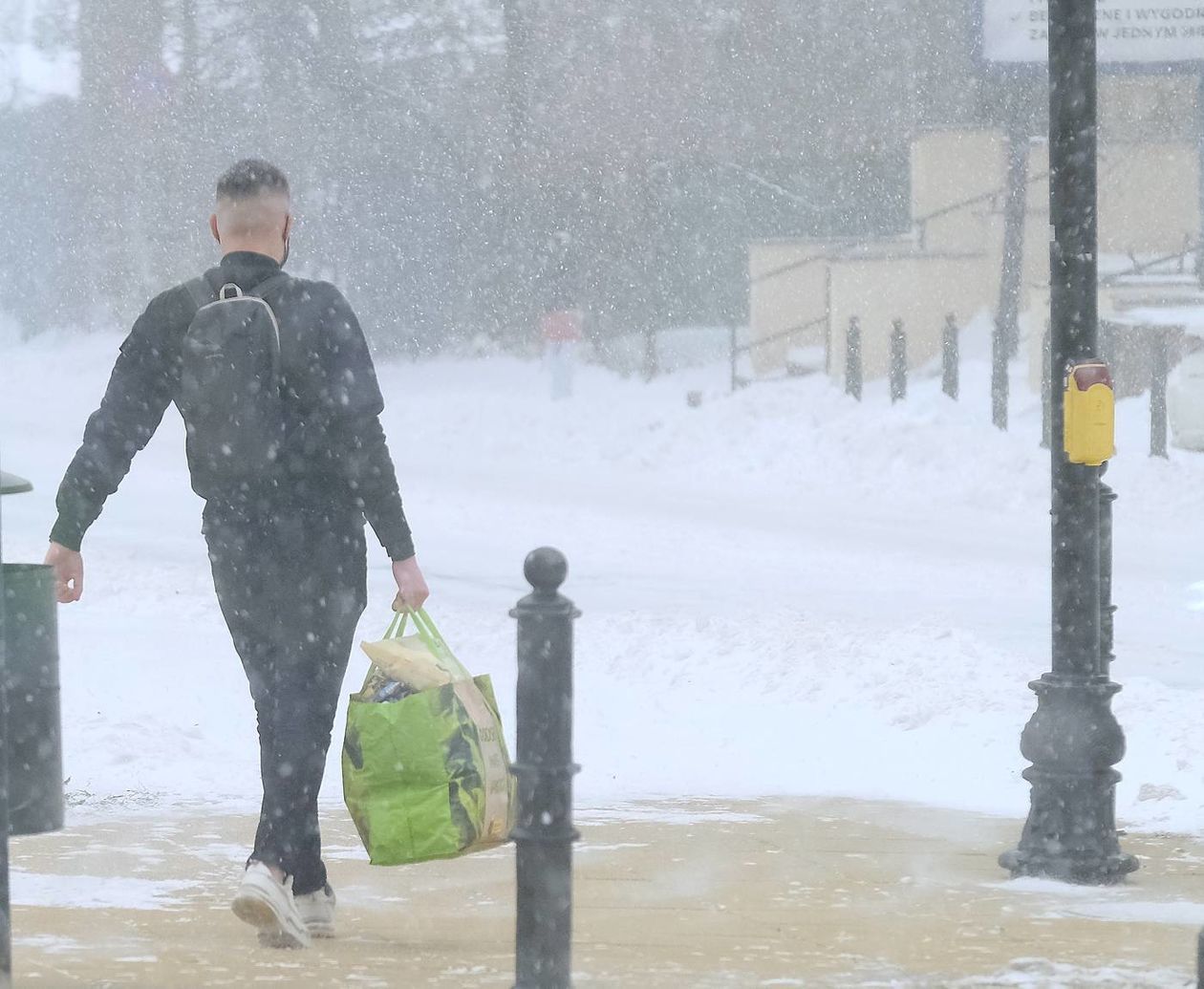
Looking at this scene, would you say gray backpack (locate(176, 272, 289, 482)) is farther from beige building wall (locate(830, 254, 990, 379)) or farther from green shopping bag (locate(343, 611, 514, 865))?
beige building wall (locate(830, 254, 990, 379))

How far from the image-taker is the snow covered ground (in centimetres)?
695

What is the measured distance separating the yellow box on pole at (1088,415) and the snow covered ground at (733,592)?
4.61 ft

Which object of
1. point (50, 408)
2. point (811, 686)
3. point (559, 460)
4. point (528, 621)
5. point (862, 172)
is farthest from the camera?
point (862, 172)

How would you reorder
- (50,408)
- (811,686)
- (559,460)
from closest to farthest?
1. (811,686)
2. (559,460)
3. (50,408)

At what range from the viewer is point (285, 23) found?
38750 mm

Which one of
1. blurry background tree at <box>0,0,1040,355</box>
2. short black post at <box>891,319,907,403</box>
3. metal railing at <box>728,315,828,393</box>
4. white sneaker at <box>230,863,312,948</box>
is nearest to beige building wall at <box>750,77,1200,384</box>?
metal railing at <box>728,315,828,393</box>

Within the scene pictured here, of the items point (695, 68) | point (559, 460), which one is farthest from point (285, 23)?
point (559, 460)

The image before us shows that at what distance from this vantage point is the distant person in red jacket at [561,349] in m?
29.8

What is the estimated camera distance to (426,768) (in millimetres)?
4055

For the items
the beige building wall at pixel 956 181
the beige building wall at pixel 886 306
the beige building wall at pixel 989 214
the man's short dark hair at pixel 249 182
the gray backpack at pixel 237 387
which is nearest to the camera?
the gray backpack at pixel 237 387

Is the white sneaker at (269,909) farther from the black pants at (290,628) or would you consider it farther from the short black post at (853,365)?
the short black post at (853,365)

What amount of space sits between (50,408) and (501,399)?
22.4ft

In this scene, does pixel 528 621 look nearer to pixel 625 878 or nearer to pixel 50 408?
pixel 625 878

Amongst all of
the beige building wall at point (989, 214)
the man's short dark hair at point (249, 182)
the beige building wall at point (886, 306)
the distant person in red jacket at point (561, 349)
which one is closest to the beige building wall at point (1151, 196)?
the beige building wall at point (989, 214)
